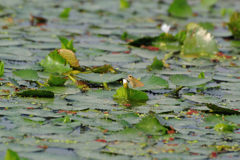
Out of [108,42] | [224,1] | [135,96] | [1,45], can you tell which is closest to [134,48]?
[108,42]

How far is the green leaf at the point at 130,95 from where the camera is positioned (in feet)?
7.94

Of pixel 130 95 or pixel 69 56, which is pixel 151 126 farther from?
pixel 69 56

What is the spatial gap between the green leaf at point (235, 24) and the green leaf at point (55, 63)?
2211 millimetres

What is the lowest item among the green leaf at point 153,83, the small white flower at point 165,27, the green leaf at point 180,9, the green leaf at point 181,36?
the green leaf at point 153,83

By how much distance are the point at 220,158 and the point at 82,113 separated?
0.79 m

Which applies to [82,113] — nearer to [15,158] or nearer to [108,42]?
[15,158]

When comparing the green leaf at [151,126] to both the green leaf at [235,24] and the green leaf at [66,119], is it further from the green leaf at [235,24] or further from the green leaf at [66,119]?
the green leaf at [235,24]

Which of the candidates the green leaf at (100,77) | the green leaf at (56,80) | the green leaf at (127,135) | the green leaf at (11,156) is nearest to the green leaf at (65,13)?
the green leaf at (100,77)

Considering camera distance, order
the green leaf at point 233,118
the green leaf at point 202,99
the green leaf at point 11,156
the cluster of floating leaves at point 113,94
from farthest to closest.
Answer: the green leaf at point 202,99, the green leaf at point 233,118, the cluster of floating leaves at point 113,94, the green leaf at point 11,156

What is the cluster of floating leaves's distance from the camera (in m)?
1.81

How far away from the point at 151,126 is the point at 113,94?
1.76 ft

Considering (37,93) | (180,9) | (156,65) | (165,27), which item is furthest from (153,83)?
(180,9)

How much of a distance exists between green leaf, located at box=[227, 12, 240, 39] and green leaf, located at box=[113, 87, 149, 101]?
2.28 meters

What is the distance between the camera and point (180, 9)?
5793 millimetres
